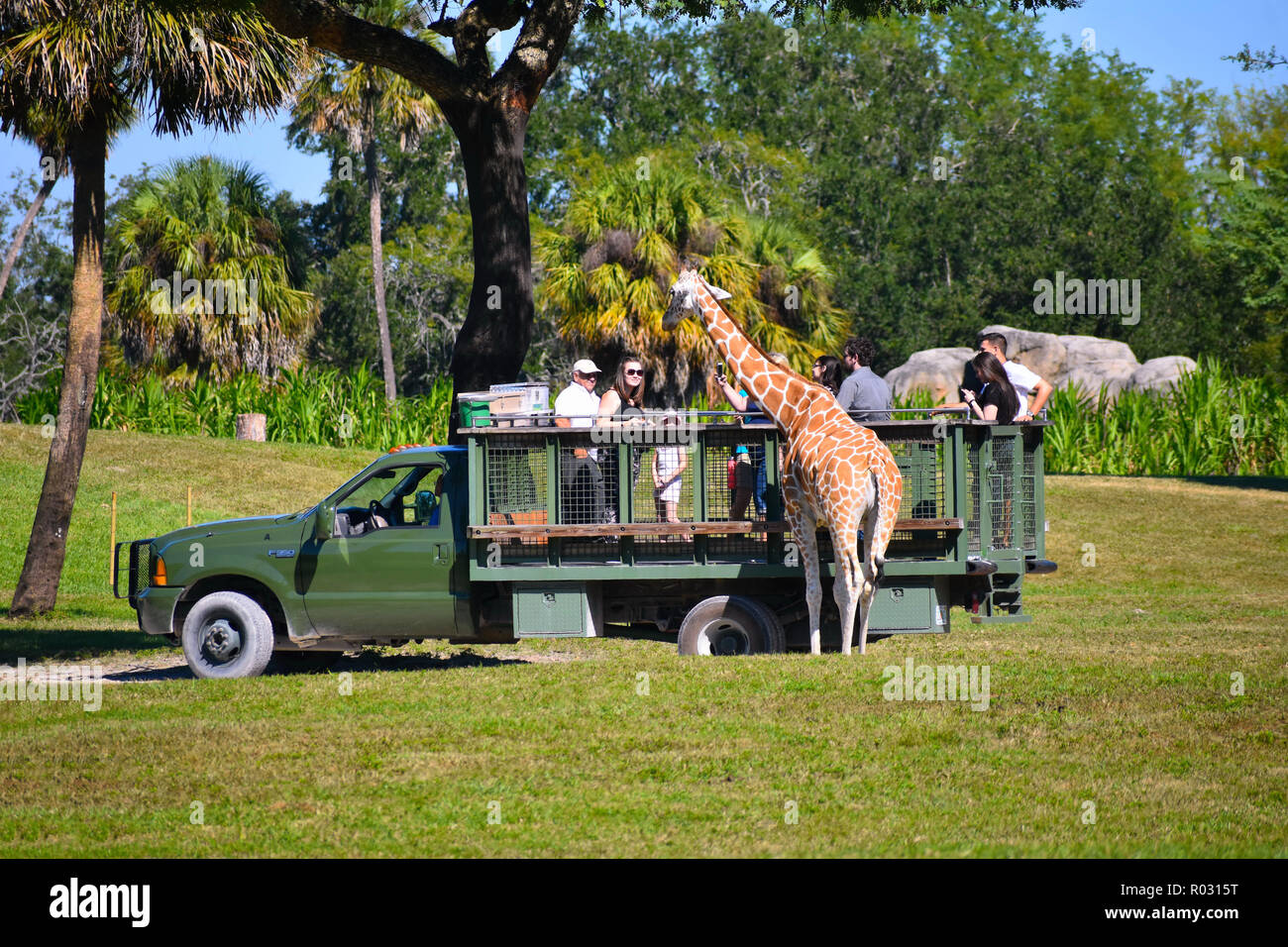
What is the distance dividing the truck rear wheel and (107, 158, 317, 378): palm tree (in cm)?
2495

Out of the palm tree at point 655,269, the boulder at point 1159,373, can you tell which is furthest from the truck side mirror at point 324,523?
the boulder at point 1159,373

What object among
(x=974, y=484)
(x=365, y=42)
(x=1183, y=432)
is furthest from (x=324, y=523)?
(x=1183, y=432)

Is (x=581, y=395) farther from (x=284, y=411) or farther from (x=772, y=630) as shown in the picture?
(x=284, y=411)

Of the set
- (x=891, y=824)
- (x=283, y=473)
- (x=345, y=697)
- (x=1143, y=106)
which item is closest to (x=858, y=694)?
(x=891, y=824)

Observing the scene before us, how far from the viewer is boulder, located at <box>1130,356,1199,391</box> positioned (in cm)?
3422

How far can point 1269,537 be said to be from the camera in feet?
75.9

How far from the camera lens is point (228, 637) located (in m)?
11.6

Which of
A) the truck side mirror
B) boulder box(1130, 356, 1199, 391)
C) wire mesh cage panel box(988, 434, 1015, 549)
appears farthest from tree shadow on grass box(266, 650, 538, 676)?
boulder box(1130, 356, 1199, 391)

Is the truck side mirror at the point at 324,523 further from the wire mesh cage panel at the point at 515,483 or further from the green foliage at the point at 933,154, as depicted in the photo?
the green foliage at the point at 933,154

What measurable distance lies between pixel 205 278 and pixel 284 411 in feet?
12.6

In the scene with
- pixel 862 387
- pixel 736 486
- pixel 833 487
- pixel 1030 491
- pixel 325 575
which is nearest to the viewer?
pixel 833 487

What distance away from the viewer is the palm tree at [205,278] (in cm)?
3378

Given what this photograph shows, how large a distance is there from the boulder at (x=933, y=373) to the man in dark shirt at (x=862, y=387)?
23.2m

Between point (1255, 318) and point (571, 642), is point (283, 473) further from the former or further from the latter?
point (1255, 318)
